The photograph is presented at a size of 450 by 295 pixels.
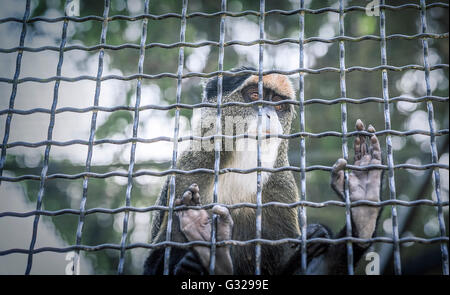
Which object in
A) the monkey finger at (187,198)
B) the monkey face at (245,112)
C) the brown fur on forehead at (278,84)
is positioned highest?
the brown fur on forehead at (278,84)

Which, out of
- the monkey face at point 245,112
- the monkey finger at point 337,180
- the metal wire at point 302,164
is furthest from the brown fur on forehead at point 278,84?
the monkey finger at point 337,180

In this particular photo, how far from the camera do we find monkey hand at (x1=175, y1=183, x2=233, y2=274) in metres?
2.09

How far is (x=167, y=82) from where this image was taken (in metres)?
5.73

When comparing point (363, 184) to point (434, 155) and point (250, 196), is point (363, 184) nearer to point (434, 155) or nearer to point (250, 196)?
point (434, 155)

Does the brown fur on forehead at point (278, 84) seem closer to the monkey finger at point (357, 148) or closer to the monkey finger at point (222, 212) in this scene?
the monkey finger at point (357, 148)

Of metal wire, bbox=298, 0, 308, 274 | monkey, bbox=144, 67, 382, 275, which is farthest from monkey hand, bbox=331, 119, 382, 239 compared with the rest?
metal wire, bbox=298, 0, 308, 274

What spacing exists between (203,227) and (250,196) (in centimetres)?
98

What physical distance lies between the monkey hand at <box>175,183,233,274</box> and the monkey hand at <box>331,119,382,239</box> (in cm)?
56

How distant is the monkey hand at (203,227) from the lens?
6.85 feet

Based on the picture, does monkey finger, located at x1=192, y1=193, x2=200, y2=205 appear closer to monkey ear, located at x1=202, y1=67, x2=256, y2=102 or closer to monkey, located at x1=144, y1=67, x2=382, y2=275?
monkey, located at x1=144, y1=67, x2=382, y2=275

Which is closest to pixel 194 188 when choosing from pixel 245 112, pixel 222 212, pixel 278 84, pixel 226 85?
pixel 222 212
